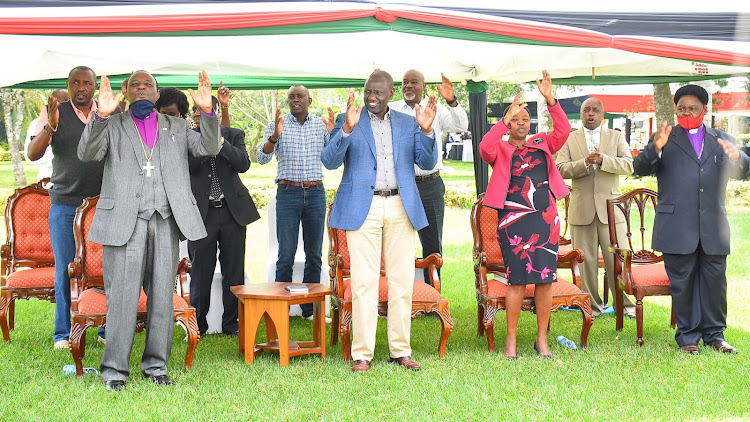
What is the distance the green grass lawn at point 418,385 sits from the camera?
15.9 feet

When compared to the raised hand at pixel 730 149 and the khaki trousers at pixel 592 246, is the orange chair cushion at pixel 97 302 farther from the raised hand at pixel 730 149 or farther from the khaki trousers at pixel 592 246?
the raised hand at pixel 730 149

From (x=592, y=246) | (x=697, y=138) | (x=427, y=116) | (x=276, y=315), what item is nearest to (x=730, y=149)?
(x=697, y=138)

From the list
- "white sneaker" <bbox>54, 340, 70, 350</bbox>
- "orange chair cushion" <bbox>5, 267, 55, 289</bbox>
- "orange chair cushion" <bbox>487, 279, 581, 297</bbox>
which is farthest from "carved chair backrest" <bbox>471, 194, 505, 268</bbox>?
Result: "orange chair cushion" <bbox>5, 267, 55, 289</bbox>

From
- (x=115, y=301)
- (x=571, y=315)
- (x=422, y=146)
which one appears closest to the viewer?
(x=115, y=301)

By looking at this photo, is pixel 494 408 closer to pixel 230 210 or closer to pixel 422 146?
pixel 422 146

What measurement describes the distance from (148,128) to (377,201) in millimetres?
1660

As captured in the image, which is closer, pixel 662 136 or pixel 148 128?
pixel 148 128

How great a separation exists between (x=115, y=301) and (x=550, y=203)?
325 cm

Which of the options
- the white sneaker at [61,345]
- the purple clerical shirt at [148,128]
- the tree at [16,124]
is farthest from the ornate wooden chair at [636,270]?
the tree at [16,124]

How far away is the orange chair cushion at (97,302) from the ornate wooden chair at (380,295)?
1.21 meters

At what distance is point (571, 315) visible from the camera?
819cm

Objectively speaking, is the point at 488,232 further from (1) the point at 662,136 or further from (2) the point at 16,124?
(2) the point at 16,124

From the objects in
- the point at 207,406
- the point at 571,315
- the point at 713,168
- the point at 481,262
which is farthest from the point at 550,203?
the point at 207,406

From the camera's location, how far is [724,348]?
632 cm
